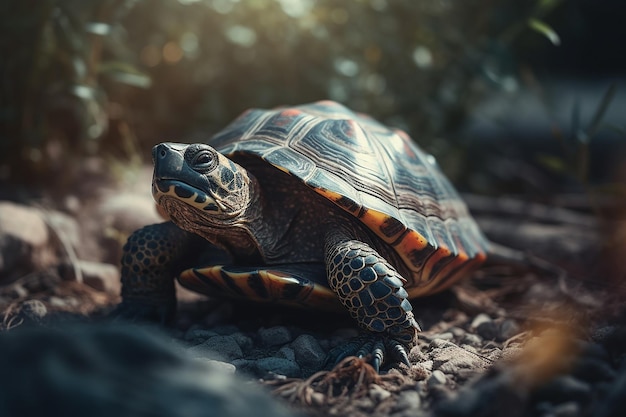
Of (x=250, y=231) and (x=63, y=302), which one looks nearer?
(x=250, y=231)

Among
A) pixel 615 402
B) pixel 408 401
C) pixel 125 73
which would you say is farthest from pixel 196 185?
pixel 125 73

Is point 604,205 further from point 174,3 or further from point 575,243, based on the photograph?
point 174,3

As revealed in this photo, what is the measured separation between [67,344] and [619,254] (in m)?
3.73

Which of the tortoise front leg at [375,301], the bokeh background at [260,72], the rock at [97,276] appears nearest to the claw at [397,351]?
the tortoise front leg at [375,301]

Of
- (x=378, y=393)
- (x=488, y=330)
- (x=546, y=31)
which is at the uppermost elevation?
(x=546, y=31)

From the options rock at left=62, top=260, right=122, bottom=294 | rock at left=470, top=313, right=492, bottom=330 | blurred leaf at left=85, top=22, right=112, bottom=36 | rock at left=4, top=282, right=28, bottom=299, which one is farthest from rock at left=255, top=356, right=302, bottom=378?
blurred leaf at left=85, top=22, right=112, bottom=36

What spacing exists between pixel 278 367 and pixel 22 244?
201 centimetres

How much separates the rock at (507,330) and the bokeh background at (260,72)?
159 cm

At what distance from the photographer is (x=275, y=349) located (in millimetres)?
2400

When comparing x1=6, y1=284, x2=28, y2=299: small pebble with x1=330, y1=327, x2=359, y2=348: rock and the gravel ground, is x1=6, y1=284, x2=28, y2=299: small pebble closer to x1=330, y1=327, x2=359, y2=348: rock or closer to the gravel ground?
the gravel ground

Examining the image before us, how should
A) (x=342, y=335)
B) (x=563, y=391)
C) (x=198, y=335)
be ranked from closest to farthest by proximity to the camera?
(x=563, y=391)
(x=198, y=335)
(x=342, y=335)

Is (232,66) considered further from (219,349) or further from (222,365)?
(222,365)

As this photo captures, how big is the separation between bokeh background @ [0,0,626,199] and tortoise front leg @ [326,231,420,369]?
2.17m

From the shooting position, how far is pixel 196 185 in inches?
94.2
